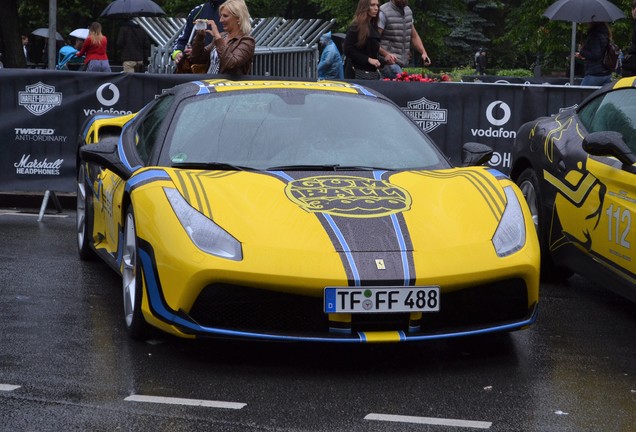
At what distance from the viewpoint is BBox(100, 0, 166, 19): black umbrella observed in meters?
25.0

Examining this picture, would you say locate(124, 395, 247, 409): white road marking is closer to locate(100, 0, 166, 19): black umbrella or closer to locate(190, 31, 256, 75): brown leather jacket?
locate(190, 31, 256, 75): brown leather jacket

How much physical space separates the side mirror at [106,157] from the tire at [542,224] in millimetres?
2807

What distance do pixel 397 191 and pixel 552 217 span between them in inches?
81.8

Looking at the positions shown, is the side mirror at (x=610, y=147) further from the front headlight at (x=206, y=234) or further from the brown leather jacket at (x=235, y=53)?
the brown leather jacket at (x=235, y=53)

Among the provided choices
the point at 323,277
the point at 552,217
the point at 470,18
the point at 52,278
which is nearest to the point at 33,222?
Result: the point at 52,278

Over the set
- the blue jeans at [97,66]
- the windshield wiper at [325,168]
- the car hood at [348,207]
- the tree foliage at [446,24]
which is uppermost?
the windshield wiper at [325,168]

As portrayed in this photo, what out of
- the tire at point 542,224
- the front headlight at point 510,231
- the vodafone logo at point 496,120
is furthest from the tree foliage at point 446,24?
the front headlight at point 510,231

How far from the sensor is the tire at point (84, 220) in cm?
870

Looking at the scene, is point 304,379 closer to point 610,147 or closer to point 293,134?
point 293,134

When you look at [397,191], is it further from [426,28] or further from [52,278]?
[426,28]

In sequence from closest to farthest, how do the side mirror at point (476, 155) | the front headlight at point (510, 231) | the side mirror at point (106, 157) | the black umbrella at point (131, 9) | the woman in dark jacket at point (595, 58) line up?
the front headlight at point (510, 231), the side mirror at point (106, 157), the side mirror at point (476, 155), the woman in dark jacket at point (595, 58), the black umbrella at point (131, 9)

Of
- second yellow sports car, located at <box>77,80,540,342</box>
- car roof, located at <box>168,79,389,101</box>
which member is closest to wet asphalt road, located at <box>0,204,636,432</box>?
second yellow sports car, located at <box>77,80,540,342</box>

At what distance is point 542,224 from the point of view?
27.4 feet

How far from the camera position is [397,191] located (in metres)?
6.45
